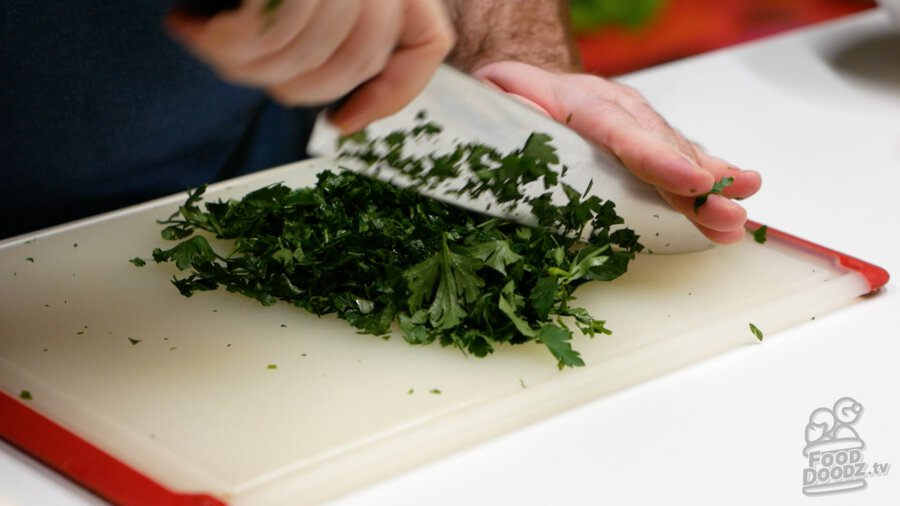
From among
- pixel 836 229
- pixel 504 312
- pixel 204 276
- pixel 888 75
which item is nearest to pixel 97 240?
pixel 204 276

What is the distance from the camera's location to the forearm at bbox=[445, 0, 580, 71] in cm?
190

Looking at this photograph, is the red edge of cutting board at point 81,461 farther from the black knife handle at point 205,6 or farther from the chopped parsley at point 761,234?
the chopped parsley at point 761,234

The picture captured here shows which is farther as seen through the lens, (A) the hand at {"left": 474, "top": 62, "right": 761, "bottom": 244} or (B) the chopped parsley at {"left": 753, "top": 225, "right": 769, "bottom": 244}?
(B) the chopped parsley at {"left": 753, "top": 225, "right": 769, "bottom": 244}

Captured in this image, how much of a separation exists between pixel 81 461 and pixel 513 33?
1.24 metres

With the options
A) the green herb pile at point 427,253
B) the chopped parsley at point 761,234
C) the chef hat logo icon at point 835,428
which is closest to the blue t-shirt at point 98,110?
the green herb pile at point 427,253

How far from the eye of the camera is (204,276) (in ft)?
4.56

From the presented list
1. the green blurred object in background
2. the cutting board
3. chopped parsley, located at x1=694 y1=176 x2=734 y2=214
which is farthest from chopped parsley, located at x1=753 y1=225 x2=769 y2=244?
the green blurred object in background

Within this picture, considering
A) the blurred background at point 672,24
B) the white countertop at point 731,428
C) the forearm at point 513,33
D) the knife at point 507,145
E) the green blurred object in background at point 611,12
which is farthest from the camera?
the blurred background at point 672,24

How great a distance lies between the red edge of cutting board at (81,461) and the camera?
3.23 ft

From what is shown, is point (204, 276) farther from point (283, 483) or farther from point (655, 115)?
point (655, 115)

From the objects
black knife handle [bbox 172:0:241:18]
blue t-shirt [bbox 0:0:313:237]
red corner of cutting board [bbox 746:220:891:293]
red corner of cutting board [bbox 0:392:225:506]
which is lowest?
red corner of cutting board [bbox 0:392:225:506]

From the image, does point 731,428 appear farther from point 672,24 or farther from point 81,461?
point 672,24

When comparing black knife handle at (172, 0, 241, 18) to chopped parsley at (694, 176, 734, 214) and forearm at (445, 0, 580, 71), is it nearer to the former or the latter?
chopped parsley at (694, 176, 734, 214)

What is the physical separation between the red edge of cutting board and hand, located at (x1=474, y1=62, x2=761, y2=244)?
698mm
